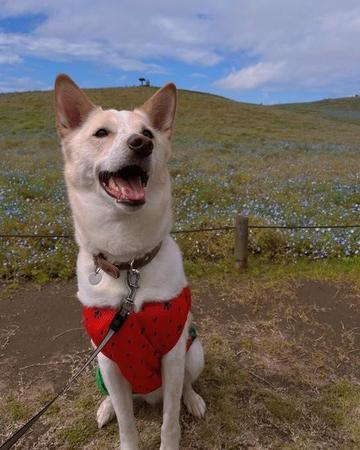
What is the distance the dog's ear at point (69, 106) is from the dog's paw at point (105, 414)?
66.6 inches

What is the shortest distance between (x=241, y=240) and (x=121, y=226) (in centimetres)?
276

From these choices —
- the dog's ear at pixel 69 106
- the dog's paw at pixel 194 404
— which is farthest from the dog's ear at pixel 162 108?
the dog's paw at pixel 194 404

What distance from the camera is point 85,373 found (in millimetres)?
2988

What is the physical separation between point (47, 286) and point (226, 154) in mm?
9894

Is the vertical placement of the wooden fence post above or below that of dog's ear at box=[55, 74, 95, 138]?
below

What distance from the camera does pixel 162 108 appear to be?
7.73 feet

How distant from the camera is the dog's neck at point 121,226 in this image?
1968mm

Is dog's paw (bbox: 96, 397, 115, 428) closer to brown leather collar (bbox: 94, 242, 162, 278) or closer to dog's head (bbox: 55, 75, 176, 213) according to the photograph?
brown leather collar (bbox: 94, 242, 162, 278)

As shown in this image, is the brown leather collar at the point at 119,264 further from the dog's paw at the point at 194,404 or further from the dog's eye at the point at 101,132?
the dog's paw at the point at 194,404

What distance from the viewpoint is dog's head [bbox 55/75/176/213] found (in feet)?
6.17

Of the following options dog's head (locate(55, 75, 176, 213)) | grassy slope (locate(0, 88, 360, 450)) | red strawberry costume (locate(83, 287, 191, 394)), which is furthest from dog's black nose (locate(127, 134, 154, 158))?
grassy slope (locate(0, 88, 360, 450))

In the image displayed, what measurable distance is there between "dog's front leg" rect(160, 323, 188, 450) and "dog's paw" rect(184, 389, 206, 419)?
13.1 inches

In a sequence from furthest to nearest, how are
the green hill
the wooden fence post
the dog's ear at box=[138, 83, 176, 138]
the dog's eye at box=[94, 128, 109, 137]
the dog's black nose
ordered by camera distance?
the green hill < the wooden fence post < the dog's ear at box=[138, 83, 176, 138] < the dog's eye at box=[94, 128, 109, 137] < the dog's black nose

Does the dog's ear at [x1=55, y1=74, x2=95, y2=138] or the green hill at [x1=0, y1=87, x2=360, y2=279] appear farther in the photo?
the green hill at [x1=0, y1=87, x2=360, y2=279]
